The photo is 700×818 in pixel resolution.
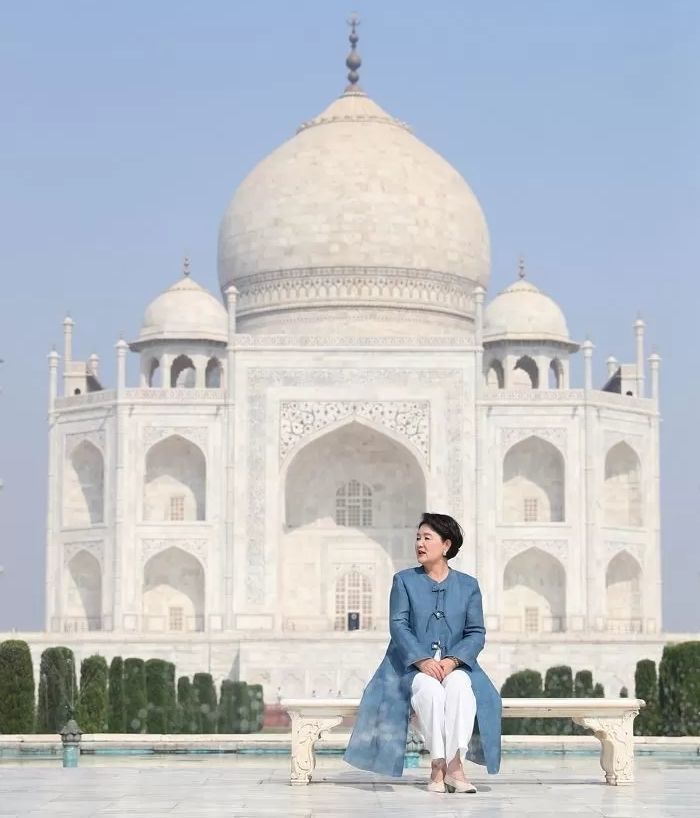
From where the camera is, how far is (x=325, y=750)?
1410 cm

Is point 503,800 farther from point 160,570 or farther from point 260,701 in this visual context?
point 160,570

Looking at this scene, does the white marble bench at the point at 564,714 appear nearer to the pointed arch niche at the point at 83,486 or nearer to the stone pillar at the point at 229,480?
the stone pillar at the point at 229,480

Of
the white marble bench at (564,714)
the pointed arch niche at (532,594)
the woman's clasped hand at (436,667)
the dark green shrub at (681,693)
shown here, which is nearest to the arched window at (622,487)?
the pointed arch niche at (532,594)

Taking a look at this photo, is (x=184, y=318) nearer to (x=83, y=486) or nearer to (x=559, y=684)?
(x=83, y=486)

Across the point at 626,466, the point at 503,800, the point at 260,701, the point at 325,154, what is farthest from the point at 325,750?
the point at 325,154

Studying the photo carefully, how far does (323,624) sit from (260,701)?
25.8 feet

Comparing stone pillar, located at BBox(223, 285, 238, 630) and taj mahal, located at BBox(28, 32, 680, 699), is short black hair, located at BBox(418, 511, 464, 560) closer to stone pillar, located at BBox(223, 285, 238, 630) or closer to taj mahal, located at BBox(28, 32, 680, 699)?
taj mahal, located at BBox(28, 32, 680, 699)

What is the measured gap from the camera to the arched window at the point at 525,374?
33812mm

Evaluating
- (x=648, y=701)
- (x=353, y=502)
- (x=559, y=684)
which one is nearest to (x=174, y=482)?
(x=353, y=502)

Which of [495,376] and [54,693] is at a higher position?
[495,376]

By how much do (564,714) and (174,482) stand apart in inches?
893

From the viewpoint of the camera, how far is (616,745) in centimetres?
841

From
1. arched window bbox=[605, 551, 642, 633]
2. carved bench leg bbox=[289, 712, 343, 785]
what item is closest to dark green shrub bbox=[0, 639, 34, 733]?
carved bench leg bbox=[289, 712, 343, 785]

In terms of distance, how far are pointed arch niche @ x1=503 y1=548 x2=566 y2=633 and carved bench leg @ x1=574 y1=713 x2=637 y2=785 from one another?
73.1 feet
